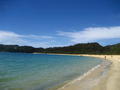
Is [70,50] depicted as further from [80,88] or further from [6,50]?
[80,88]

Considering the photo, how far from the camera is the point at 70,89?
10.3 m

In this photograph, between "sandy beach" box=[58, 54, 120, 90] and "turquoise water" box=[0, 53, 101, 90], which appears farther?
"turquoise water" box=[0, 53, 101, 90]

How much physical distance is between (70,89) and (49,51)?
184649 mm

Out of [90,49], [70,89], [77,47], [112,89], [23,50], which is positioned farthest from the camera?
[23,50]

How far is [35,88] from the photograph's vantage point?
1081cm

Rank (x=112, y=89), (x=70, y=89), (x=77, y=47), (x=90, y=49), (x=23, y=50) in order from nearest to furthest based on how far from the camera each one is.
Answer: (x=112, y=89) < (x=70, y=89) < (x=90, y=49) < (x=77, y=47) < (x=23, y=50)

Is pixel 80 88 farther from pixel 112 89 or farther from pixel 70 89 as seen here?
pixel 112 89

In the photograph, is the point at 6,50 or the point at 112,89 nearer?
the point at 112,89

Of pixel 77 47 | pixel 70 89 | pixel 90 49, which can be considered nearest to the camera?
pixel 70 89

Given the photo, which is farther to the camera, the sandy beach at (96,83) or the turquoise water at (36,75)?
the turquoise water at (36,75)

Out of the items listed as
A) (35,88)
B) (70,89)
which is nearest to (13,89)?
(35,88)

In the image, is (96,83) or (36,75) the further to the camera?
(36,75)

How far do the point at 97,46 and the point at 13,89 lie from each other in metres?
161

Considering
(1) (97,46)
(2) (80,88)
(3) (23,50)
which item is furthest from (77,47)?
(2) (80,88)
